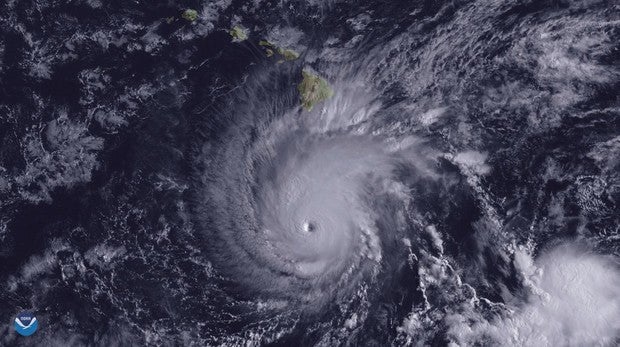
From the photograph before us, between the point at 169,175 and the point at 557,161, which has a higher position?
the point at 169,175

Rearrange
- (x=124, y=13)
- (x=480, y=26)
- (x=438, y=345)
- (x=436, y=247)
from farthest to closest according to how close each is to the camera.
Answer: (x=124, y=13) → (x=480, y=26) → (x=436, y=247) → (x=438, y=345)

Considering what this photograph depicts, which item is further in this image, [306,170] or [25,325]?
[306,170]

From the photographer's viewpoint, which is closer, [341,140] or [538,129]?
[538,129]

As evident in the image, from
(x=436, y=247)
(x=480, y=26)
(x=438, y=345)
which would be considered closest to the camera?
(x=438, y=345)

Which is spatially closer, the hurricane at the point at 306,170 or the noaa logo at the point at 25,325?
the hurricane at the point at 306,170

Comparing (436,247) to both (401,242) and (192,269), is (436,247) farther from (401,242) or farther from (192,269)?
(192,269)

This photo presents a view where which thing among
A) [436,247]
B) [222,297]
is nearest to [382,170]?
[436,247]

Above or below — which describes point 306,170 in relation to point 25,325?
below

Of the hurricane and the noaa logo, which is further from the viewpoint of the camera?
the noaa logo
